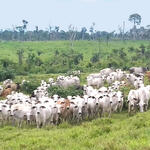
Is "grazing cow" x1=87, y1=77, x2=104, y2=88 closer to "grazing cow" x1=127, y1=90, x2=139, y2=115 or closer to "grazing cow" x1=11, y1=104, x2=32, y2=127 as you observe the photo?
"grazing cow" x1=127, y1=90, x2=139, y2=115

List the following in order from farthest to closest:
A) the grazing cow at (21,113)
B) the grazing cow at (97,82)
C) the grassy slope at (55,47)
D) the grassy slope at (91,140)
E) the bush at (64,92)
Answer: the grassy slope at (55,47) → the grazing cow at (97,82) → the bush at (64,92) → the grazing cow at (21,113) → the grassy slope at (91,140)

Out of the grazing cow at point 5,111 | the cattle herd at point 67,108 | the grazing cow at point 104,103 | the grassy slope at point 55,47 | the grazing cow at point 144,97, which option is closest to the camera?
the cattle herd at point 67,108

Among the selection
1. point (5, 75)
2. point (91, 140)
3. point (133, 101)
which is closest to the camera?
point (91, 140)

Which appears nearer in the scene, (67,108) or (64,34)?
(67,108)

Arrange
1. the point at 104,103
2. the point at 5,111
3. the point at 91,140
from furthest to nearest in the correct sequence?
the point at 104,103 < the point at 5,111 < the point at 91,140

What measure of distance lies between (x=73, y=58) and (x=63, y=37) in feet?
195

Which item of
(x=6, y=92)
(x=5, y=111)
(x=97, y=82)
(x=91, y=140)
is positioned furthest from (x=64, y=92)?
(x=91, y=140)

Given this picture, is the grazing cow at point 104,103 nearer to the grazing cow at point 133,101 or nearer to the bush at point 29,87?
the grazing cow at point 133,101

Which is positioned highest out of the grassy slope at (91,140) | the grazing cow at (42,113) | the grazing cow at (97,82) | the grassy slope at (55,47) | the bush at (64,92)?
the grassy slope at (91,140)

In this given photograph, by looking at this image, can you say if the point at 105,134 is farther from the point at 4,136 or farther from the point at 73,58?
the point at 73,58

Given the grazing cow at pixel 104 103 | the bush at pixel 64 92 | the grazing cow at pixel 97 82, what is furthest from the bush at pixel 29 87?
the grazing cow at pixel 104 103

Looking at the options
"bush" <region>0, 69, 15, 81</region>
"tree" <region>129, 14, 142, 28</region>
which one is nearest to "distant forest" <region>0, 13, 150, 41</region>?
"tree" <region>129, 14, 142, 28</region>

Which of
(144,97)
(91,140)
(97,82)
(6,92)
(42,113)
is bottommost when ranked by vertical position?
(6,92)

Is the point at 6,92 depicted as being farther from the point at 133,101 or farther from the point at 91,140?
the point at 91,140
